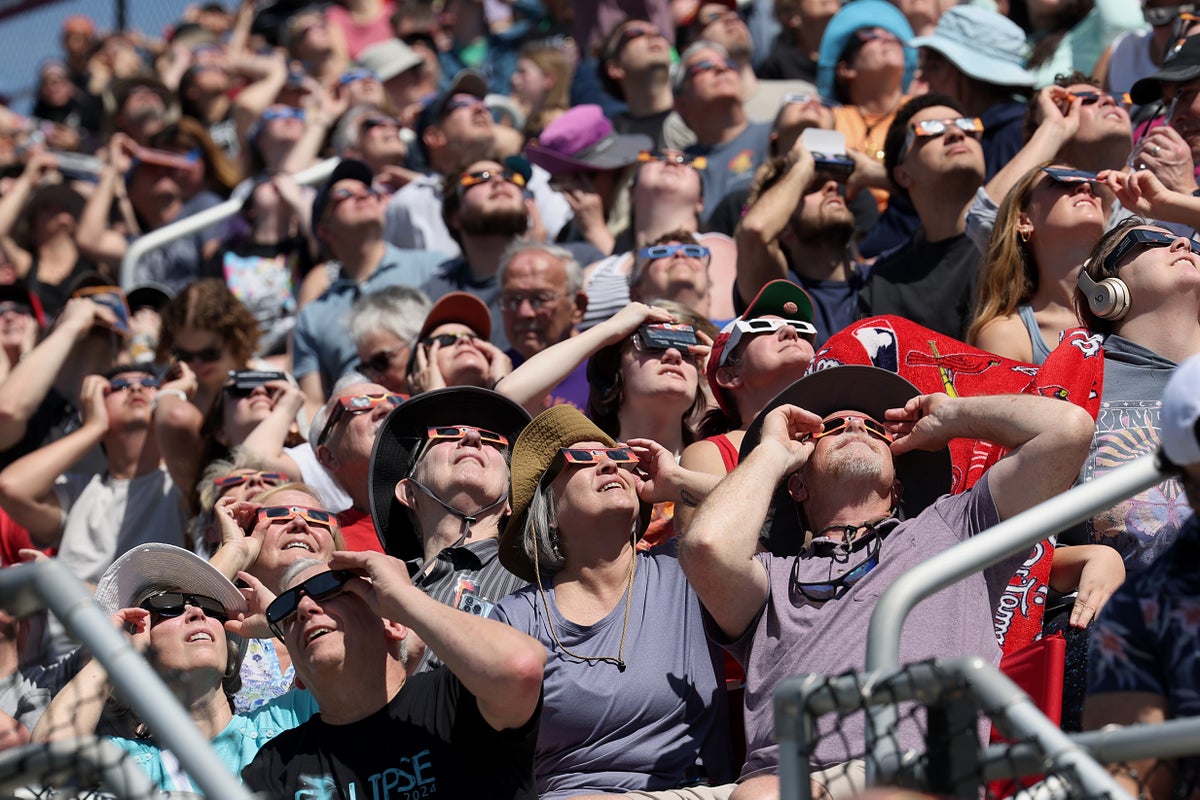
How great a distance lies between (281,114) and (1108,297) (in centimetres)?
695

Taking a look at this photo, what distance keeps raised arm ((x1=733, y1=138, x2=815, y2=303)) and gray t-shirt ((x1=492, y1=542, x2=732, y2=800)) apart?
2.10m

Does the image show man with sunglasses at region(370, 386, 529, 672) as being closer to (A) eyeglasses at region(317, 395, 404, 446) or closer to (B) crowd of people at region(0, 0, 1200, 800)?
(B) crowd of people at region(0, 0, 1200, 800)

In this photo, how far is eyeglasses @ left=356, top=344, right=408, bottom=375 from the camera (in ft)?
24.3

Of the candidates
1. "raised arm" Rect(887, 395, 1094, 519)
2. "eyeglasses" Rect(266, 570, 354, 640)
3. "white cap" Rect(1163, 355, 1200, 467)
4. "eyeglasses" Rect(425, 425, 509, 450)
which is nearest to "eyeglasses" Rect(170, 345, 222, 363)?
"eyeglasses" Rect(425, 425, 509, 450)

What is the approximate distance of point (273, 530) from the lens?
6.04 m

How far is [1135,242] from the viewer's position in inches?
215

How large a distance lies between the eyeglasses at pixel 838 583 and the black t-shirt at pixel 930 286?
5.80 ft

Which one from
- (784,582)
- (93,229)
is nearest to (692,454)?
(784,582)

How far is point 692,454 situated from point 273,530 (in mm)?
1479

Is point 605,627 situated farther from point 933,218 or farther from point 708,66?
point 708,66

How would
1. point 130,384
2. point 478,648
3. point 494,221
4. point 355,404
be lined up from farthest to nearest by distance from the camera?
point 494,221 → point 130,384 → point 355,404 → point 478,648

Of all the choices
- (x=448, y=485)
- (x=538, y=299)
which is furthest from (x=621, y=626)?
(x=538, y=299)

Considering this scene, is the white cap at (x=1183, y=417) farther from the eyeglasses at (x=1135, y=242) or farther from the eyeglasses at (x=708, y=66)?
the eyeglasses at (x=708, y=66)

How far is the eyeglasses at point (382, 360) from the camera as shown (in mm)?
7395
